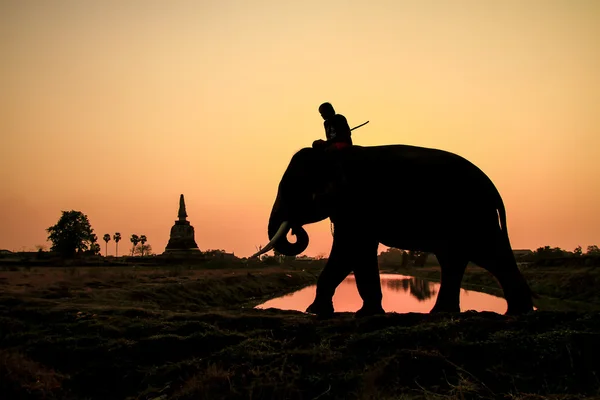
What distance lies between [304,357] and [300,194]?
4944 millimetres

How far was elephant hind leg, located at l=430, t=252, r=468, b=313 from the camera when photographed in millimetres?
12227

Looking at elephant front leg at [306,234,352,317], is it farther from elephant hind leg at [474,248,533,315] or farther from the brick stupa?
the brick stupa

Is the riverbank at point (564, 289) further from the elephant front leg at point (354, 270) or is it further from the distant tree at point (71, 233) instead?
the distant tree at point (71, 233)

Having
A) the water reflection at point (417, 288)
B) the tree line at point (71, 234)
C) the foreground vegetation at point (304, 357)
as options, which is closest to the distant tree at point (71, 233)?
the tree line at point (71, 234)

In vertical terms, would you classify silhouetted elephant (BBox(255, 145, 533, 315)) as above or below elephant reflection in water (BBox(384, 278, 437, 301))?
above

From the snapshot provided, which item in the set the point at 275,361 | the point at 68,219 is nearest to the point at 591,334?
the point at 275,361

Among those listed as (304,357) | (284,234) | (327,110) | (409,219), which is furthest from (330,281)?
(327,110)

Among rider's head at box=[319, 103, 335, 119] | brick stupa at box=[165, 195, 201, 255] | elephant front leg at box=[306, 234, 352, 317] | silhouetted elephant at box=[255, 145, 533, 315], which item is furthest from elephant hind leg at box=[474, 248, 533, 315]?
brick stupa at box=[165, 195, 201, 255]

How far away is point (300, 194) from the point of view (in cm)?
1289

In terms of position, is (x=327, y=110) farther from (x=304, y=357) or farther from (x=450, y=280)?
(x=304, y=357)

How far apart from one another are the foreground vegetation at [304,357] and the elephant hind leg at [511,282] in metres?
1.48

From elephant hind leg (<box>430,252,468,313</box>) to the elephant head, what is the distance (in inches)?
117

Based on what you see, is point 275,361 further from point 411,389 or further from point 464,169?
point 464,169

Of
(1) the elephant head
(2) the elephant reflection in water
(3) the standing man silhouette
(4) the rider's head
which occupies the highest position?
(4) the rider's head
